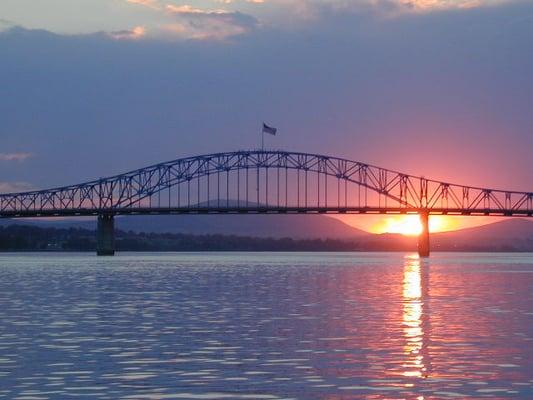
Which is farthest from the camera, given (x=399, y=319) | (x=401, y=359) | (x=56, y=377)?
(x=399, y=319)

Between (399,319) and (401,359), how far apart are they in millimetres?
14807

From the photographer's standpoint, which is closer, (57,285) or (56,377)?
(56,377)

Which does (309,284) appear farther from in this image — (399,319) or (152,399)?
(152,399)

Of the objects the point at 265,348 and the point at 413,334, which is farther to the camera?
the point at 413,334

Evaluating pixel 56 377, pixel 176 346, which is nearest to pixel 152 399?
pixel 56 377

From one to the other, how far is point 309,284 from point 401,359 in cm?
5140

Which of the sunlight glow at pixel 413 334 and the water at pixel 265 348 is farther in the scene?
the sunlight glow at pixel 413 334

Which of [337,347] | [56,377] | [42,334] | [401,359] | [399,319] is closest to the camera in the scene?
[56,377]

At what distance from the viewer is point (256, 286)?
77812 millimetres

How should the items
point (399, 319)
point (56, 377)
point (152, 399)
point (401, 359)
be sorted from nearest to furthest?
point (152, 399) → point (56, 377) → point (401, 359) → point (399, 319)

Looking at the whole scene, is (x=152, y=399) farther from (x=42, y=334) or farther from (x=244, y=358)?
(x=42, y=334)

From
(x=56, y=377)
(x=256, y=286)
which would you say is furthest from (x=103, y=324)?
(x=256, y=286)

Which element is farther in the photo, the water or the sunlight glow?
the sunlight glow

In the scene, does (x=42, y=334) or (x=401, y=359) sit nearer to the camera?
(x=401, y=359)
